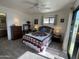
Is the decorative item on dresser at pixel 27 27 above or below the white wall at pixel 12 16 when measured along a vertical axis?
below

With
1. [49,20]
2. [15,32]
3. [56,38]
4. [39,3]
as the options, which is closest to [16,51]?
[15,32]

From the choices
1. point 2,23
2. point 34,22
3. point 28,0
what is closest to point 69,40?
point 28,0

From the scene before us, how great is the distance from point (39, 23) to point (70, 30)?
3.44 metres

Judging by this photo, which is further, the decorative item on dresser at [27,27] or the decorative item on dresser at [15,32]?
the decorative item on dresser at [27,27]

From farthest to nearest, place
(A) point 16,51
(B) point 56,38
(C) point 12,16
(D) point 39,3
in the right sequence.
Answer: (C) point 12,16 → (B) point 56,38 → (D) point 39,3 → (A) point 16,51

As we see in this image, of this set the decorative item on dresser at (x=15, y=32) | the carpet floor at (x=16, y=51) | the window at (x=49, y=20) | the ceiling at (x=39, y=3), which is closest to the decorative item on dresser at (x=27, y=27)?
the decorative item on dresser at (x=15, y=32)

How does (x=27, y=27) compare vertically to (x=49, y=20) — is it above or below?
below

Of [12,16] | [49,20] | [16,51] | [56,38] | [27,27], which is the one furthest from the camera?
[27,27]

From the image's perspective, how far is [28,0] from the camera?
333cm

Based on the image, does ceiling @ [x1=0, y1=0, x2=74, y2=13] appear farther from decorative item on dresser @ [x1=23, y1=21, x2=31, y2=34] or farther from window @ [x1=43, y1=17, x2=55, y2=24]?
decorative item on dresser @ [x1=23, y1=21, x2=31, y2=34]

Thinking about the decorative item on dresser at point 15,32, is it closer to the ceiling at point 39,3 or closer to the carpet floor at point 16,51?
the carpet floor at point 16,51

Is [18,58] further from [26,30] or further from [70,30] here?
[26,30]

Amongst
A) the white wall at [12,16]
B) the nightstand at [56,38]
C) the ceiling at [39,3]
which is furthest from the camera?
the nightstand at [56,38]

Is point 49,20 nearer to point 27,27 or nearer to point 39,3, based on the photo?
point 27,27
